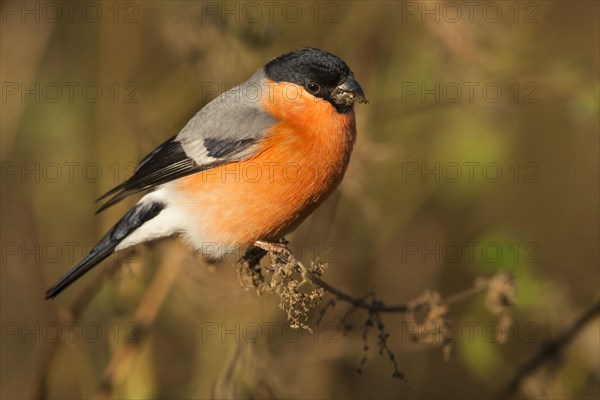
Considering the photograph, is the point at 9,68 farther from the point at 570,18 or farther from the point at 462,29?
the point at 570,18

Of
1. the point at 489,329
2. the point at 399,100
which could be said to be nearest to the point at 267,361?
the point at 489,329

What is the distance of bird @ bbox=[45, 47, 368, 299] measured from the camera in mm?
4340

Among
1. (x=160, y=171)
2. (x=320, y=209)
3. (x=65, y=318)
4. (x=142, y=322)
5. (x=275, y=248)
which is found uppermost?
(x=160, y=171)

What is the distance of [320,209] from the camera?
5.18m

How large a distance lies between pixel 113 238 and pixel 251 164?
96cm

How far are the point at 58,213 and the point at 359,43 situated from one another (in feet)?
8.30

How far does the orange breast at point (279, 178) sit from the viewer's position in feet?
14.1

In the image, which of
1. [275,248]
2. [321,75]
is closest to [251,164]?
[275,248]

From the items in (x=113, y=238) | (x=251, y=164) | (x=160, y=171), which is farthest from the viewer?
(x=113, y=238)

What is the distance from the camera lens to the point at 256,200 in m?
4.30

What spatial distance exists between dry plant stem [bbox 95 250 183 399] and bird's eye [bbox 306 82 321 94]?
124cm
